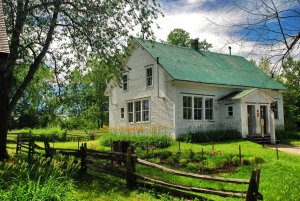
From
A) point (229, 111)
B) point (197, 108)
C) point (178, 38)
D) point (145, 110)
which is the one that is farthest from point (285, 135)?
point (178, 38)

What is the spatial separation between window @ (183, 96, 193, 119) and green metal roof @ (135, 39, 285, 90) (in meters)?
1.71

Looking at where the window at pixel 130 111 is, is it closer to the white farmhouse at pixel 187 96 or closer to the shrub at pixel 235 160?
the white farmhouse at pixel 187 96

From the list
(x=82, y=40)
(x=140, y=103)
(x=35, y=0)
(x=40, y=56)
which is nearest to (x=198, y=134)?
(x=140, y=103)

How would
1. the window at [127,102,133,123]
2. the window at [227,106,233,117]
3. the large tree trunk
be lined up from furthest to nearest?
the window at [127,102,133,123], the window at [227,106,233,117], the large tree trunk

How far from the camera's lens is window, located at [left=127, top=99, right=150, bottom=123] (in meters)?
27.1

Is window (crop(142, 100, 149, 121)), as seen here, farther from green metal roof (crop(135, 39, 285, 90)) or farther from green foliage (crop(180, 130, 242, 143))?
green foliage (crop(180, 130, 242, 143))

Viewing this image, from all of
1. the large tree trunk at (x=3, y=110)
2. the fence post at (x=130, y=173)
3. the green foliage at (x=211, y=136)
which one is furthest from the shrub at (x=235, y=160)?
the large tree trunk at (x=3, y=110)

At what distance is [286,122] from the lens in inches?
1362

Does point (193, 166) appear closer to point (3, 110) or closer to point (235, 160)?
point (235, 160)

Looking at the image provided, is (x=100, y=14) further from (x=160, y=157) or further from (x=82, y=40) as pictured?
(x=160, y=157)

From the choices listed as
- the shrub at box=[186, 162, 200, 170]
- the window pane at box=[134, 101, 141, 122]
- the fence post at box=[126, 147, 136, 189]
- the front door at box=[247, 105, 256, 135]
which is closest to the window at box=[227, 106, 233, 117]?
the front door at box=[247, 105, 256, 135]

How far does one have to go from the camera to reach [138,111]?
2800 centimetres

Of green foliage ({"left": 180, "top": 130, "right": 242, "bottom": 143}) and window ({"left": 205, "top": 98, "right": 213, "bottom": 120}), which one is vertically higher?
window ({"left": 205, "top": 98, "right": 213, "bottom": 120})

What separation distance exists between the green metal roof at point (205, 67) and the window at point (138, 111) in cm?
393
